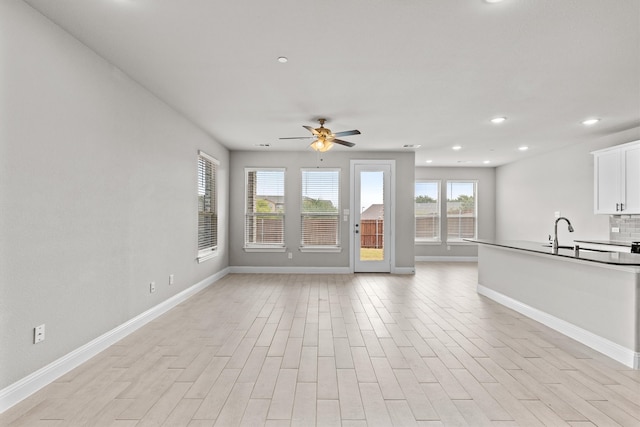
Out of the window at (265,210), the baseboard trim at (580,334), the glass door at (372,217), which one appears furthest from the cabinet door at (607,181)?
the window at (265,210)

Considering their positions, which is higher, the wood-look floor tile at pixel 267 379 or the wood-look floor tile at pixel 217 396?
the wood-look floor tile at pixel 267 379

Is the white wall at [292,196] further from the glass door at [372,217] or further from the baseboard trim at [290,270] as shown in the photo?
the glass door at [372,217]

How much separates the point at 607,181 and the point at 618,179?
0.64ft

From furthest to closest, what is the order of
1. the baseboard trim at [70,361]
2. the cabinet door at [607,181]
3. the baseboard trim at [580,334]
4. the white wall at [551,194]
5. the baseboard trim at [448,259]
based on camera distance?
1. the baseboard trim at [448,259]
2. the white wall at [551,194]
3. the cabinet door at [607,181]
4. the baseboard trim at [580,334]
5. the baseboard trim at [70,361]

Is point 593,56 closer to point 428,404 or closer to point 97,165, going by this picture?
point 428,404

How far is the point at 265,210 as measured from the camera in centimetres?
752

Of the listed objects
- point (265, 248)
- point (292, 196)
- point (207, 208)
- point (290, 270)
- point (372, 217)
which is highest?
point (292, 196)

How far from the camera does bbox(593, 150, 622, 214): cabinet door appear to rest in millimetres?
5281

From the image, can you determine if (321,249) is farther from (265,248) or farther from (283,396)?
(283,396)

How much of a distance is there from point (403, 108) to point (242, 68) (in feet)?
7.30

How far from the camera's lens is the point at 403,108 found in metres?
4.57

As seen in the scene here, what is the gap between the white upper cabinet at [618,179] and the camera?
5.00 meters

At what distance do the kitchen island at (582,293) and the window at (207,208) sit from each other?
15.0 ft

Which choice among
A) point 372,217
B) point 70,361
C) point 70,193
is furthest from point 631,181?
point 70,361
